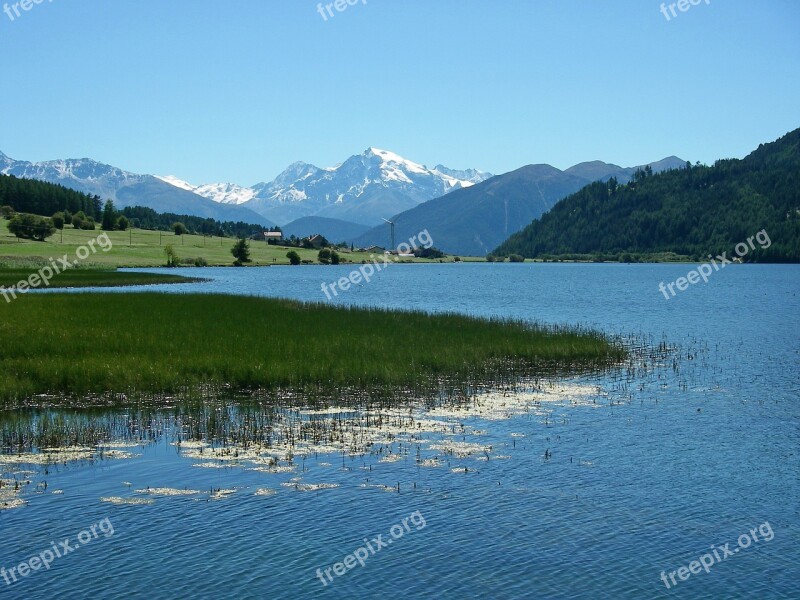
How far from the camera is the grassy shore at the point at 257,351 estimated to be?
3716 cm

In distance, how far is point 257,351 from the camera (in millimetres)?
43000

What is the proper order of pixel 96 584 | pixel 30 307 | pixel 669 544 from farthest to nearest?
pixel 30 307
pixel 669 544
pixel 96 584

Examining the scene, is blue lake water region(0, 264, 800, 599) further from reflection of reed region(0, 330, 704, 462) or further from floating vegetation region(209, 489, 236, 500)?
reflection of reed region(0, 330, 704, 462)

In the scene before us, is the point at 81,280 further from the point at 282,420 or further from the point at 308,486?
the point at 308,486

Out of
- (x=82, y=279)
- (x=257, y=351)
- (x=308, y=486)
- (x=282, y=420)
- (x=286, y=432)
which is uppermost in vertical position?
(x=82, y=279)

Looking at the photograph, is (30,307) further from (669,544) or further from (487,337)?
(669,544)

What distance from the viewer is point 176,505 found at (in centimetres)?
2188

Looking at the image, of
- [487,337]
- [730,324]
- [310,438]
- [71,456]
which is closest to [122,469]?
[71,456]

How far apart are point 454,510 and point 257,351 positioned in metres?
23.2

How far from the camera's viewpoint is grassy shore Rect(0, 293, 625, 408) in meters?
37.2

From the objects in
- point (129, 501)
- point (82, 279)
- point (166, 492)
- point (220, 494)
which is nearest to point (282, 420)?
point (220, 494)

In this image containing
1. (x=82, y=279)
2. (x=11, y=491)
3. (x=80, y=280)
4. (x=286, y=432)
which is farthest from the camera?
(x=82, y=279)

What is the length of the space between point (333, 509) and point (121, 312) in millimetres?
43159

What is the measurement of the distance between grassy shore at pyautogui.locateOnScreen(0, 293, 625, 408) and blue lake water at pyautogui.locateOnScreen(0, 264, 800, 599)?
596 centimetres
